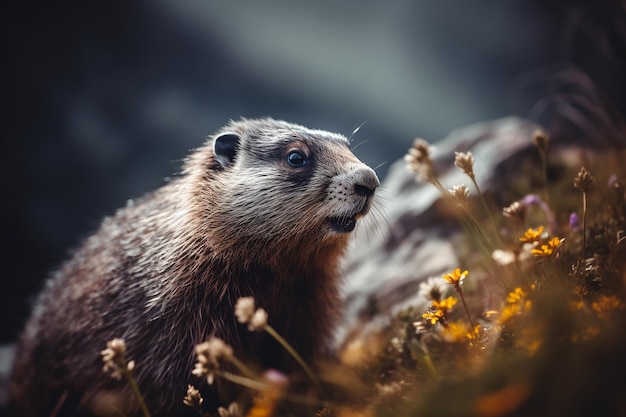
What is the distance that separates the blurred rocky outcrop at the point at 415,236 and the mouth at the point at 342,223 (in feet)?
2.85

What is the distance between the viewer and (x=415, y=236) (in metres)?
4.20

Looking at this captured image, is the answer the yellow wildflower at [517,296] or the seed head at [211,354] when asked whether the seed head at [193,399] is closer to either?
the seed head at [211,354]

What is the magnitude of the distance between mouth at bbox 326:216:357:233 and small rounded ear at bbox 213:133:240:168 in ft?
2.60

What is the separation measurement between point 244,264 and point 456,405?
162 cm

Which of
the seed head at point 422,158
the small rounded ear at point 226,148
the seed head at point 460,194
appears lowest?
the seed head at point 460,194

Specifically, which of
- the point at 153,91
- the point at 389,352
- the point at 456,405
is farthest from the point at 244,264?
the point at 153,91

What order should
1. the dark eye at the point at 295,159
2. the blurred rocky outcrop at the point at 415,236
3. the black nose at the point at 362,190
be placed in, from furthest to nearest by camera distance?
the blurred rocky outcrop at the point at 415,236 → the dark eye at the point at 295,159 → the black nose at the point at 362,190

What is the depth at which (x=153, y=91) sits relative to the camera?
17.9 feet

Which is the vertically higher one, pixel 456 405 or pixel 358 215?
pixel 358 215

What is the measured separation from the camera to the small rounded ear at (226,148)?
8.91ft

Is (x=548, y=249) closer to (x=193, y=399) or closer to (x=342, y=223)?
(x=342, y=223)

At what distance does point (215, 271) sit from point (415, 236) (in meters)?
2.32

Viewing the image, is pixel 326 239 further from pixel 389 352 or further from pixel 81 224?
pixel 81 224

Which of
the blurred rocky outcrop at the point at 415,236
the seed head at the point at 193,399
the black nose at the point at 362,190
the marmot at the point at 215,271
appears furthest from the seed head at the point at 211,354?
the blurred rocky outcrop at the point at 415,236
